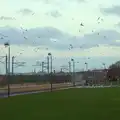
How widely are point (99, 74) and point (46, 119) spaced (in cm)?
14076

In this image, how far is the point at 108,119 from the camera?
21500mm

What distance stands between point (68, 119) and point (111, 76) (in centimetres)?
14155

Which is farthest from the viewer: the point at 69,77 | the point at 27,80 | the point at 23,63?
the point at 69,77

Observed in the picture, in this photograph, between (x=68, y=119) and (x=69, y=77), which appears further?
(x=69, y=77)

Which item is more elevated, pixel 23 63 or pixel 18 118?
pixel 23 63

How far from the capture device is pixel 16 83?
11588 cm

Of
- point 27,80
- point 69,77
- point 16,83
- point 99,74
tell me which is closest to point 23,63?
point 16,83

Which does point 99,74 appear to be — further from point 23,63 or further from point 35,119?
point 35,119

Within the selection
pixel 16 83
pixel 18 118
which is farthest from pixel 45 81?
pixel 18 118

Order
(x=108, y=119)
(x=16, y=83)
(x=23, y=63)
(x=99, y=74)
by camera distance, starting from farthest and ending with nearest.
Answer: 1. (x=99, y=74)
2. (x=16, y=83)
3. (x=23, y=63)
4. (x=108, y=119)

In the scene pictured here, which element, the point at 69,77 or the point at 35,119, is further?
the point at 69,77

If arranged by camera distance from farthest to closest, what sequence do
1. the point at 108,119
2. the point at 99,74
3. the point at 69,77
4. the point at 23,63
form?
the point at 99,74 → the point at 69,77 → the point at 23,63 → the point at 108,119

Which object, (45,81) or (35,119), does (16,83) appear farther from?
(35,119)

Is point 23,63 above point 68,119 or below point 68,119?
above
